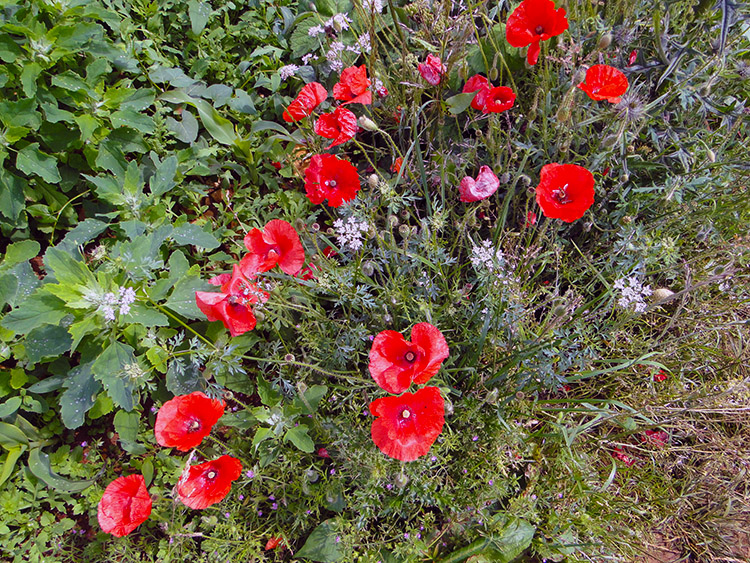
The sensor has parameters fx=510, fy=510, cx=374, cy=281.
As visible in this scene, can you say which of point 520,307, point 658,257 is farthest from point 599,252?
point 520,307

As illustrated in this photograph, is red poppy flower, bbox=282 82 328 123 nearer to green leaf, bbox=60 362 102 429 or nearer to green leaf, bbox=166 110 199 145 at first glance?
green leaf, bbox=166 110 199 145

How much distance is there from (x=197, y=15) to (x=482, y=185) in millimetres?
1828

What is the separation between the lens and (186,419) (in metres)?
1.83

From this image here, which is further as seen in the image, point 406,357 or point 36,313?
point 36,313

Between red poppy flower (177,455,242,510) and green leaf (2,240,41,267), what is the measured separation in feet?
4.11

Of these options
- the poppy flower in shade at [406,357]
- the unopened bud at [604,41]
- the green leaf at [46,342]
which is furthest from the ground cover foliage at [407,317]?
the poppy flower in shade at [406,357]

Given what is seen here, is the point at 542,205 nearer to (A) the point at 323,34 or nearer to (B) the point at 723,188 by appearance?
(B) the point at 723,188

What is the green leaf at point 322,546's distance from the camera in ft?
6.52

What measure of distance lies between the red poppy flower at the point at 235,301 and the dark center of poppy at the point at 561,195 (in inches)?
42.9

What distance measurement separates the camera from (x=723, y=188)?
2137 millimetres

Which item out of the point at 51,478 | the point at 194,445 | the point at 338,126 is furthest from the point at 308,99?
the point at 51,478

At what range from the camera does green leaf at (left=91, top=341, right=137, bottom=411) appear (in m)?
1.88

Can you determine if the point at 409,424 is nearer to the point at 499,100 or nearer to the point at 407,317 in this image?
the point at 407,317

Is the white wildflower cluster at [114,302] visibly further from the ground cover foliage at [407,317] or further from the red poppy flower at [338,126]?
the red poppy flower at [338,126]
